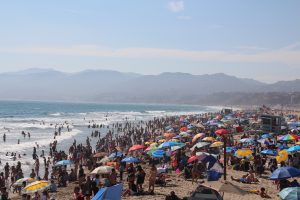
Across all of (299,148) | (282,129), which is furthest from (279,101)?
(299,148)

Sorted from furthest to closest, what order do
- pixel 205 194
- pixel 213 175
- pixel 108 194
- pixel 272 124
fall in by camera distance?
pixel 272 124 → pixel 213 175 → pixel 205 194 → pixel 108 194

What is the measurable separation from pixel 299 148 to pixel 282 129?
16283 mm

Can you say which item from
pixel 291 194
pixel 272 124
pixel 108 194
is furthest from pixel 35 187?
pixel 272 124

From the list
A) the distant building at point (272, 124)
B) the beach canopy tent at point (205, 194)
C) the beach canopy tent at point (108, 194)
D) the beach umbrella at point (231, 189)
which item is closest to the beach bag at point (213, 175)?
the beach umbrella at point (231, 189)

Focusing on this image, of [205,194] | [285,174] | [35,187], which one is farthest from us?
[285,174]

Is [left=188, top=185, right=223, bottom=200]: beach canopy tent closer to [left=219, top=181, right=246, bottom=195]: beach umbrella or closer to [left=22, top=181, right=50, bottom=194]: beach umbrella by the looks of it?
[left=219, top=181, right=246, bottom=195]: beach umbrella

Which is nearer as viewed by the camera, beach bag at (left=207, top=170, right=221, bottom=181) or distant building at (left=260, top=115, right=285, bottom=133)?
beach bag at (left=207, top=170, right=221, bottom=181)

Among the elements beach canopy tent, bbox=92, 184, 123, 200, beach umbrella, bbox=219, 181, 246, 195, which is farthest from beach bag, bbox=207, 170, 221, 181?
beach canopy tent, bbox=92, 184, 123, 200

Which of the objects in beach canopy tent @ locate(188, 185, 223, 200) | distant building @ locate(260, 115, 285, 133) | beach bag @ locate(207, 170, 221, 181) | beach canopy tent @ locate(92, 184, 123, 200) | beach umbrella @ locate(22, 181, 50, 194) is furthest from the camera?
distant building @ locate(260, 115, 285, 133)

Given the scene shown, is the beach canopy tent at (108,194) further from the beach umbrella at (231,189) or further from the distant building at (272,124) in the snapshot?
the distant building at (272,124)

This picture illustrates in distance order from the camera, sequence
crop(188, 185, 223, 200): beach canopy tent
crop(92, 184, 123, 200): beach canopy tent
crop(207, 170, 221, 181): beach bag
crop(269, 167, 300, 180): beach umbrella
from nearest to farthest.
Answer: crop(92, 184, 123, 200): beach canopy tent → crop(188, 185, 223, 200): beach canopy tent → crop(269, 167, 300, 180): beach umbrella → crop(207, 170, 221, 181): beach bag

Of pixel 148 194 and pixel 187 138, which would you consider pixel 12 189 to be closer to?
pixel 148 194

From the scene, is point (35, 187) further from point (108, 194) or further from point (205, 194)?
point (205, 194)

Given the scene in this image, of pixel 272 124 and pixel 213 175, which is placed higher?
pixel 272 124
